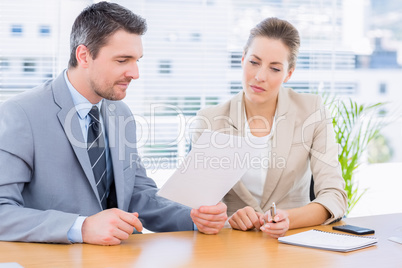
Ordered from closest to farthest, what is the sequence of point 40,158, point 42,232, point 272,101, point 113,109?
point 42,232 → point 40,158 → point 113,109 → point 272,101

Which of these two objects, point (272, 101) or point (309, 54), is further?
point (309, 54)

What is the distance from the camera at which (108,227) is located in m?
1.59

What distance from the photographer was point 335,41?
4574mm

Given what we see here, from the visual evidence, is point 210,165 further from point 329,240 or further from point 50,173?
point 50,173

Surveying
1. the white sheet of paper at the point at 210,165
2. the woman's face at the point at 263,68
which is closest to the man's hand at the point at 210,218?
the white sheet of paper at the point at 210,165

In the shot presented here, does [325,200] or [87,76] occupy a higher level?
[87,76]

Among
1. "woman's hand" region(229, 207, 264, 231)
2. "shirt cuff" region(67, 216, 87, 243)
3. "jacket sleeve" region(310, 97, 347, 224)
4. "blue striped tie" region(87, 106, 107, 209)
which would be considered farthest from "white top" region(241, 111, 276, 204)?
"shirt cuff" region(67, 216, 87, 243)

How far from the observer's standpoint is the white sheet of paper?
1639 millimetres

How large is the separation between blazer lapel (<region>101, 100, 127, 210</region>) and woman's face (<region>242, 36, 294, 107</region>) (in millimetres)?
702

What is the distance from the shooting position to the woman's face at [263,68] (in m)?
2.33

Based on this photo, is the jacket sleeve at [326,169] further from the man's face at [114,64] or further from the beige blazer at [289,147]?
the man's face at [114,64]

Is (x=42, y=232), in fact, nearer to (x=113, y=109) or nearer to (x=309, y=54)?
(x=113, y=109)

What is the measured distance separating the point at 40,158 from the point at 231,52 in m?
2.79

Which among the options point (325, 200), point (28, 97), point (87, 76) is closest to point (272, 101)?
point (325, 200)
